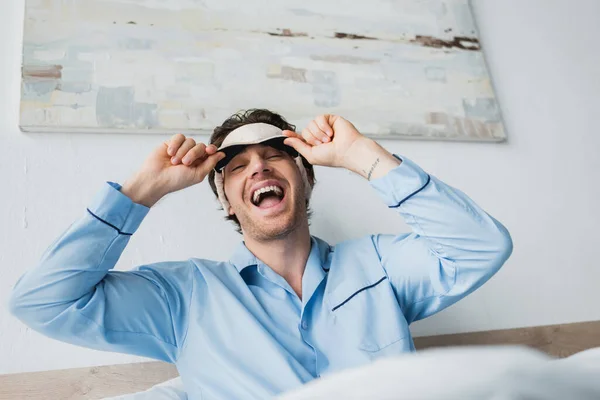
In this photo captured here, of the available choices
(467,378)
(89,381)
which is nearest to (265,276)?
(89,381)

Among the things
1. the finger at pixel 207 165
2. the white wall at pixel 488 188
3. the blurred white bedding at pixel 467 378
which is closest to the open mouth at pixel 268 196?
the finger at pixel 207 165

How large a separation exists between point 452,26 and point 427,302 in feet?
3.33

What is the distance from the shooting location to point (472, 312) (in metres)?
1.32

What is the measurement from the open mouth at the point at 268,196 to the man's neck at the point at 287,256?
0.07 metres

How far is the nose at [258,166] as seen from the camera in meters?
1.04

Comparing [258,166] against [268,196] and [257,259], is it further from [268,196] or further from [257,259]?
[257,259]

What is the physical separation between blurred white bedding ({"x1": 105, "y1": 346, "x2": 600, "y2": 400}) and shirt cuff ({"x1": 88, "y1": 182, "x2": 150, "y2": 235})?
63 cm

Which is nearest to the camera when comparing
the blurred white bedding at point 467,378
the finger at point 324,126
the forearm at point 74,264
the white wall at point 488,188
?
the blurred white bedding at point 467,378

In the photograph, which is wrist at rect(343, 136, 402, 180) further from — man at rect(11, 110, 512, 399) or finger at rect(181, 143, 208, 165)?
finger at rect(181, 143, 208, 165)

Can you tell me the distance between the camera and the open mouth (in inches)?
40.9

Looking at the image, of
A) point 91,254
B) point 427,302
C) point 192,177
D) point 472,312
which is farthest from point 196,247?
point 472,312

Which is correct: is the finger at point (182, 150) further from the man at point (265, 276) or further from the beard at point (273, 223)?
the beard at point (273, 223)

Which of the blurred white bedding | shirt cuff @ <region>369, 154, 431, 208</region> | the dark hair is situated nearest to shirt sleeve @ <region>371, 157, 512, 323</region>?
shirt cuff @ <region>369, 154, 431, 208</region>

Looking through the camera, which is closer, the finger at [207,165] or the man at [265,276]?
the man at [265,276]
